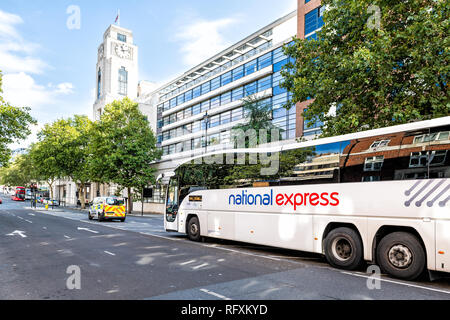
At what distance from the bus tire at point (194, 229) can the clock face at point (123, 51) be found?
64.3 meters

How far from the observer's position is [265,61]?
36.7 metres

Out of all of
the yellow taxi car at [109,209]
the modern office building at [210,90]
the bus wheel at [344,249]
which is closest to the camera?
the bus wheel at [344,249]

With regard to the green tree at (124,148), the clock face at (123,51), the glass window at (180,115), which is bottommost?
the green tree at (124,148)

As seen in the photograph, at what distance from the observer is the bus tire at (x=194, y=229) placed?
1385 cm

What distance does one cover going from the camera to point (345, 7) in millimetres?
13539

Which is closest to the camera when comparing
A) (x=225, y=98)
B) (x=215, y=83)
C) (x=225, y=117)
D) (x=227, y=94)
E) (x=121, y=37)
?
(x=225, y=117)

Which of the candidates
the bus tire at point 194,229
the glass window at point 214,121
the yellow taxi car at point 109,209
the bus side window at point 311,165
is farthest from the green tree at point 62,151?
the bus side window at point 311,165

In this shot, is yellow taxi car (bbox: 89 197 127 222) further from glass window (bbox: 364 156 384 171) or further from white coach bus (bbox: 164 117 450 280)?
glass window (bbox: 364 156 384 171)

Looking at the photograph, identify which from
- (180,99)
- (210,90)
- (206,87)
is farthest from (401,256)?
(180,99)

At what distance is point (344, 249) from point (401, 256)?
144cm

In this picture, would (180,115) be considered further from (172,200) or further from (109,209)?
(172,200)

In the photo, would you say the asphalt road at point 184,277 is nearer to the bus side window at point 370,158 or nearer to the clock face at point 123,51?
the bus side window at point 370,158

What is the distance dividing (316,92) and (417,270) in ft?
27.9
